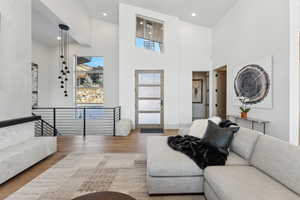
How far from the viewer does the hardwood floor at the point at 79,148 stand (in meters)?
2.24

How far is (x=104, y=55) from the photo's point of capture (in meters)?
7.32

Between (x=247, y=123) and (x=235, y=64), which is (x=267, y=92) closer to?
(x=247, y=123)

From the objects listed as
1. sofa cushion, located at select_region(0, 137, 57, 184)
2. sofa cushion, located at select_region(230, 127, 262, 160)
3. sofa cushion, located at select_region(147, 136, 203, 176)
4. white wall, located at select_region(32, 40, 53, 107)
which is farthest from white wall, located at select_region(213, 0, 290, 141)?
white wall, located at select_region(32, 40, 53, 107)

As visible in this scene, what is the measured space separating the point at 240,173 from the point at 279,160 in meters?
0.37

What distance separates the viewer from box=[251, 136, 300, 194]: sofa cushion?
52.6 inches

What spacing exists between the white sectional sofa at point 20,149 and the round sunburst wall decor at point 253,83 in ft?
15.1

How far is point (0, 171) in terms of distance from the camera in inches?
→ 82.5

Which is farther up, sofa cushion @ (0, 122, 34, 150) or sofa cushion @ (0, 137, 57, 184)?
sofa cushion @ (0, 122, 34, 150)

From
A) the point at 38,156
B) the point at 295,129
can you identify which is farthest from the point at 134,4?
the point at 295,129

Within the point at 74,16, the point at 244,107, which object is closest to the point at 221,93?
the point at 244,107

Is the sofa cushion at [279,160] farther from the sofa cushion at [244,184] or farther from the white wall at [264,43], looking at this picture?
the white wall at [264,43]

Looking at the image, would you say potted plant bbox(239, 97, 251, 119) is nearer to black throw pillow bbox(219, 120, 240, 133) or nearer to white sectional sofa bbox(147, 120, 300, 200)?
black throw pillow bbox(219, 120, 240, 133)

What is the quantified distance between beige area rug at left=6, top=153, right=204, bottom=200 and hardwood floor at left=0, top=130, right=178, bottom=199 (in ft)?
0.55

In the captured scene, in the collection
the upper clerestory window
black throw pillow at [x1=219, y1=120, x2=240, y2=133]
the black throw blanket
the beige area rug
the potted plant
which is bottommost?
the beige area rug
